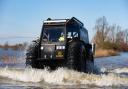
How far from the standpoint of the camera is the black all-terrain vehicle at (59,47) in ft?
50.3

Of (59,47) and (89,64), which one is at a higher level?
(59,47)

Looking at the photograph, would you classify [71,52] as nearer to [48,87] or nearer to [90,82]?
[90,82]

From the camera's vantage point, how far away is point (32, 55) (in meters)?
15.8

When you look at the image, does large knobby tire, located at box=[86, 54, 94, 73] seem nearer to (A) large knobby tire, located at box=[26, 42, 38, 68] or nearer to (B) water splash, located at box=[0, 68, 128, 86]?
(B) water splash, located at box=[0, 68, 128, 86]

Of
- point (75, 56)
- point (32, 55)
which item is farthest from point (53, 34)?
point (75, 56)

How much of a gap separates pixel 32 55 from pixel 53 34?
140 cm

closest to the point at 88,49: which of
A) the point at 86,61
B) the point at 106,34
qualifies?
the point at 86,61

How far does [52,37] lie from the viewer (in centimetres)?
1641

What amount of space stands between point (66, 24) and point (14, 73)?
120 inches

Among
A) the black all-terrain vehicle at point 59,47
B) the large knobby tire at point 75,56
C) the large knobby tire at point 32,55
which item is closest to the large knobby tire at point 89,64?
the black all-terrain vehicle at point 59,47

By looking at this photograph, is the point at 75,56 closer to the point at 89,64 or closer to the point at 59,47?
the point at 59,47

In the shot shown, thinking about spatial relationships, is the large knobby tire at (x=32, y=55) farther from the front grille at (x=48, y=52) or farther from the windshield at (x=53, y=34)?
the windshield at (x=53, y=34)

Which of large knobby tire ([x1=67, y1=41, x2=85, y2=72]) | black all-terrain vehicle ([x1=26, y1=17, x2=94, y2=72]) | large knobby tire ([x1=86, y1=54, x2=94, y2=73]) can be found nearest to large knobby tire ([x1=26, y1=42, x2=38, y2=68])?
black all-terrain vehicle ([x1=26, y1=17, x2=94, y2=72])

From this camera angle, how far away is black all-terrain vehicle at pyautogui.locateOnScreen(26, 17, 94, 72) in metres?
15.3
